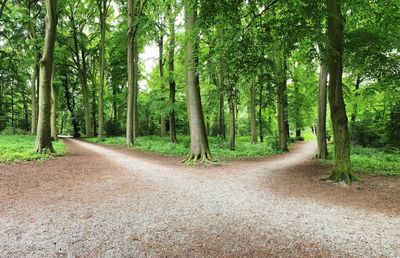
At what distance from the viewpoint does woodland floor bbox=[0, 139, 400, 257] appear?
336 cm

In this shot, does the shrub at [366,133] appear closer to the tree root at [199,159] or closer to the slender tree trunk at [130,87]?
the tree root at [199,159]

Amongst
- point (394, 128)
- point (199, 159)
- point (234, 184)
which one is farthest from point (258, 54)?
point (394, 128)

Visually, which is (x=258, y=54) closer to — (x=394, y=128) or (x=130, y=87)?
(x=130, y=87)

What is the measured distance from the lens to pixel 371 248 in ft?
11.3

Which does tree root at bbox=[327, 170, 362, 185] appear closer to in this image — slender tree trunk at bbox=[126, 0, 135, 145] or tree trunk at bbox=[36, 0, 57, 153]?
tree trunk at bbox=[36, 0, 57, 153]

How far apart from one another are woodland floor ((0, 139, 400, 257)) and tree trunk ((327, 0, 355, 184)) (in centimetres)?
64

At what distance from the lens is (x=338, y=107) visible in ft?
24.8

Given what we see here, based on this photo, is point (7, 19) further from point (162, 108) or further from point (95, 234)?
point (95, 234)

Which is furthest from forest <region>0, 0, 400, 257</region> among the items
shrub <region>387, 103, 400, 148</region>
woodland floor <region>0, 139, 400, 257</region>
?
shrub <region>387, 103, 400, 148</region>

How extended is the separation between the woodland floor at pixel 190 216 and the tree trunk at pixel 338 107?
2.09 feet

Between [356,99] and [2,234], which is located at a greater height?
[356,99]

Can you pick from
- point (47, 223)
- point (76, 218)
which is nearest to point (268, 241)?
point (76, 218)

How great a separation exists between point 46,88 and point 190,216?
988cm

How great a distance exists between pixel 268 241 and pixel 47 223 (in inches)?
133
